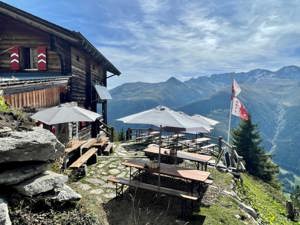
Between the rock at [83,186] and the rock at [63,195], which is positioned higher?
the rock at [63,195]

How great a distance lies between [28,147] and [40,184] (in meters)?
0.61

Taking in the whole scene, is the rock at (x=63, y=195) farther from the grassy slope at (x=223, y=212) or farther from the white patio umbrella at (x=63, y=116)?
the white patio umbrella at (x=63, y=116)

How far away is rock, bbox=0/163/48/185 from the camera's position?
13.5 feet

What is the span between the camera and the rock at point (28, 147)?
4078 mm

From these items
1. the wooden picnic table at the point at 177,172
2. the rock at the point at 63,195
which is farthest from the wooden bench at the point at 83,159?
the rock at the point at 63,195

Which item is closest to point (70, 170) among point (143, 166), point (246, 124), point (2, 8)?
point (143, 166)

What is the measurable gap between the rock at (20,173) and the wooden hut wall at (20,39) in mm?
11832

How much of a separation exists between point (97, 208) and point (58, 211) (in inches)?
105

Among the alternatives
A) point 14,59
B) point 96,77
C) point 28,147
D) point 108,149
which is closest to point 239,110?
point 108,149

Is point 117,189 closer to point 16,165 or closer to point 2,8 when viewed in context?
point 16,165

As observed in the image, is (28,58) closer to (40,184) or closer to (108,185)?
(108,185)

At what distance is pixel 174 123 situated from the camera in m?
7.77

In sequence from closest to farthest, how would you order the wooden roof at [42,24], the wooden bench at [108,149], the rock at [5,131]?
the rock at [5,131] → the wooden bench at [108,149] → the wooden roof at [42,24]

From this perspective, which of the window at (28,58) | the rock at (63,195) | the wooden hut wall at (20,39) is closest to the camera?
the rock at (63,195)
